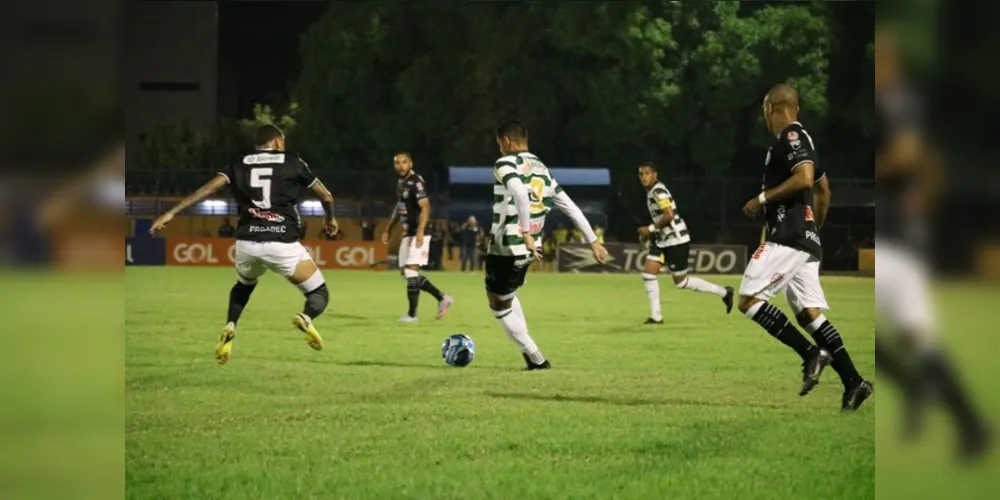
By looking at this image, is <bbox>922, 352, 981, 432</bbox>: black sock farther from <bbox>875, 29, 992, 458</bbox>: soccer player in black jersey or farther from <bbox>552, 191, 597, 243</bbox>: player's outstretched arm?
<bbox>552, 191, 597, 243</bbox>: player's outstretched arm

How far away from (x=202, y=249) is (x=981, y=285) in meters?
28.5

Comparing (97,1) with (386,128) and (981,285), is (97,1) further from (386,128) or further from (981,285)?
(386,128)

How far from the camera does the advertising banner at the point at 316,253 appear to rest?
29031 millimetres

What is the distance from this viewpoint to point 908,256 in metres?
2.56

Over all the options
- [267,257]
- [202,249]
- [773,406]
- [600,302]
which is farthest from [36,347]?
[202,249]

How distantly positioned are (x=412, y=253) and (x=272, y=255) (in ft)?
17.8

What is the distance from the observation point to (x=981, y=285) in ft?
7.33

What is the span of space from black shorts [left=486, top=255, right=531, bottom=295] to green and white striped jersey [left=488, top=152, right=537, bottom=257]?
0.06 metres

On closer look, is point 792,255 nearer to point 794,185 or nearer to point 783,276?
point 783,276

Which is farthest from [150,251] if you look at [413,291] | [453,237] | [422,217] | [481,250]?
[422,217]

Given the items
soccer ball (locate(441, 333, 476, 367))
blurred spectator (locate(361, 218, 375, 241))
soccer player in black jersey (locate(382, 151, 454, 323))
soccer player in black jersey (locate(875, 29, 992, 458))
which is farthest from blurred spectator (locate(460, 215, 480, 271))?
soccer player in black jersey (locate(875, 29, 992, 458))

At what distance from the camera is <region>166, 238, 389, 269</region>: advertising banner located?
29031mm

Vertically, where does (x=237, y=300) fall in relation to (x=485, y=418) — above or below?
above

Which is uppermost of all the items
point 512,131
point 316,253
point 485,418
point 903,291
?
point 512,131
